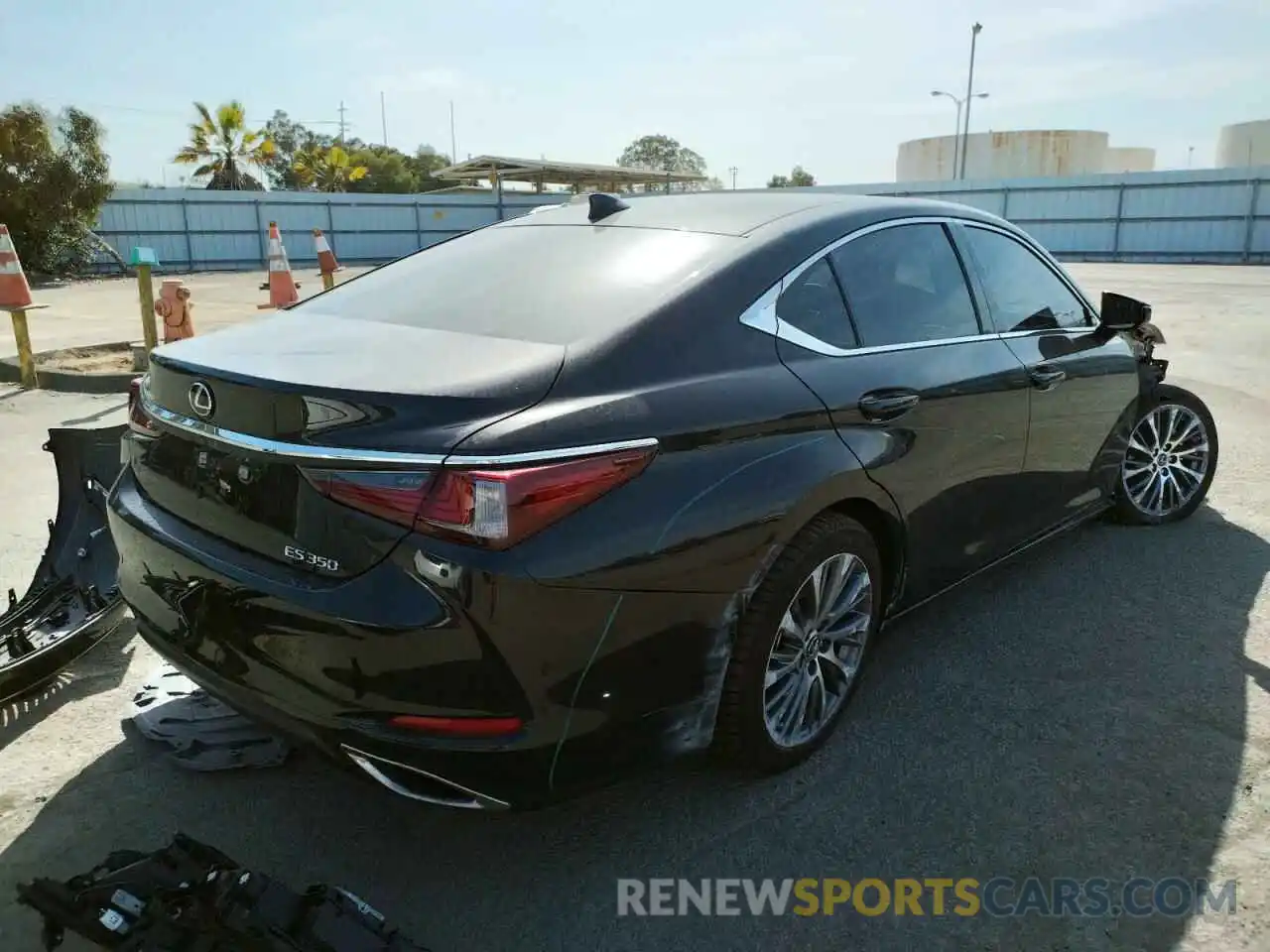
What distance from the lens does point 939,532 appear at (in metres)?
3.10

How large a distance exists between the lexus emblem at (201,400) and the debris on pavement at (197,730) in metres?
0.88

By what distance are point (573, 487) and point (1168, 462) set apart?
12.7 feet

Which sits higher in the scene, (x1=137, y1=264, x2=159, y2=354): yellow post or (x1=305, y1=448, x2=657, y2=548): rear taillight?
(x1=305, y1=448, x2=657, y2=548): rear taillight

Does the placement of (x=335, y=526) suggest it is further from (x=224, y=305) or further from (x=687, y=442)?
(x=224, y=305)

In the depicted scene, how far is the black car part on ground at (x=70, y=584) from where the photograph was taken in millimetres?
3043

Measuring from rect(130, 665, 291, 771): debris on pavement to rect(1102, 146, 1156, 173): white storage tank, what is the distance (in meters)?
79.6

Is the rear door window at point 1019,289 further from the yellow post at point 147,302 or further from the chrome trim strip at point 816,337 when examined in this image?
the yellow post at point 147,302

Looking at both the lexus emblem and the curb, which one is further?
the curb

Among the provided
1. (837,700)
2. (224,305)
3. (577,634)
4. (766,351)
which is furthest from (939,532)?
(224,305)

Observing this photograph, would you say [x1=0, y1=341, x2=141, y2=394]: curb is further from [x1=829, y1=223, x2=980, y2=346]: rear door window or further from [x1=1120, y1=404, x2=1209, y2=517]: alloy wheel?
[x1=1120, y1=404, x2=1209, y2=517]: alloy wheel

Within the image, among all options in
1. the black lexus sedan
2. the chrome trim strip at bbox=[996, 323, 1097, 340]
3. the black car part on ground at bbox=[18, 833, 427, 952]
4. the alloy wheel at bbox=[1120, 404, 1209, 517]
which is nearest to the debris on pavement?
the black lexus sedan

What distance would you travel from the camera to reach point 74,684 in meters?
3.19

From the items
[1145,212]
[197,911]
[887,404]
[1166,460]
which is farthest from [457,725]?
[1145,212]

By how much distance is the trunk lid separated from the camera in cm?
195
